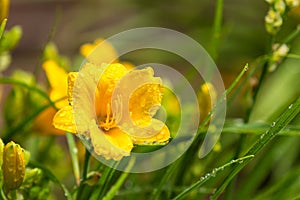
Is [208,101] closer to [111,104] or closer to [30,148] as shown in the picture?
[111,104]

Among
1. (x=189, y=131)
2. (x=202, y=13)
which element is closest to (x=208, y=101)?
(x=189, y=131)

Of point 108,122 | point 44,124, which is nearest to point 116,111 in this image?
point 108,122

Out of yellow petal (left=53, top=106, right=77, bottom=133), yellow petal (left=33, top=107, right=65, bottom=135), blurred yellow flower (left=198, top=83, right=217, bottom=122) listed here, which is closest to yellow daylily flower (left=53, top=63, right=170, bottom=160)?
yellow petal (left=53, top=106, right=77, bottom=133)

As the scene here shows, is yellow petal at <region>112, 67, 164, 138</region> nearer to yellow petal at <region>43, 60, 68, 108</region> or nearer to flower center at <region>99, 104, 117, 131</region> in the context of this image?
flower center at <region>99, 104, 117, 131</region>

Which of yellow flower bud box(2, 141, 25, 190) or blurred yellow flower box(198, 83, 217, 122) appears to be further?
blurred yellow flower box(198, 83, 217, 122)

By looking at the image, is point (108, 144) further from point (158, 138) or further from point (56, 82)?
point (56, 82)

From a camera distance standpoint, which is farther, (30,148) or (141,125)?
(30,148)
